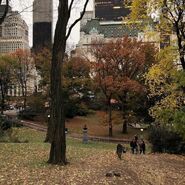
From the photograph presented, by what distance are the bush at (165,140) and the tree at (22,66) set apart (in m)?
42.9

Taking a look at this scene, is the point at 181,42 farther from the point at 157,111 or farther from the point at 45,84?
the point at 45,84

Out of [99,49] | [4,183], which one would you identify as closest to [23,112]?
[99,49]

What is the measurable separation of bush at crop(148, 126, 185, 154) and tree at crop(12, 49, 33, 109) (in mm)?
42913

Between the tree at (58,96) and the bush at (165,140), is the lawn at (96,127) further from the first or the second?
the tree at (58,96)

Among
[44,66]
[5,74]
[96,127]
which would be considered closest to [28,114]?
[44,66]

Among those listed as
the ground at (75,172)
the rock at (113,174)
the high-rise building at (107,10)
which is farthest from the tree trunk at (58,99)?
the high-rise building at (107,10)

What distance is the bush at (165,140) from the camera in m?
27.5

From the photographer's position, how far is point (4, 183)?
12109 millimetres

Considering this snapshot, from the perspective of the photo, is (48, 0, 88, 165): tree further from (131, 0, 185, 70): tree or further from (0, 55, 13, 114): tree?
(0, 55, 13, 114): tree

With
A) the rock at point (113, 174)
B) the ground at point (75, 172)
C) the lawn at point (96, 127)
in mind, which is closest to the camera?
the ground at point (75, 172)

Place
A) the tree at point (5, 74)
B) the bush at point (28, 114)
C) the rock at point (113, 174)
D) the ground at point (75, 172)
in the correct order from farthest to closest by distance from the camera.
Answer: the tree at point (5, 74), the bush at point (28, 114), the rock at point (113, 174), the ground at point (75, 172)

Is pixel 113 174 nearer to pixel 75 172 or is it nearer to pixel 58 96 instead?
pixel 75 172

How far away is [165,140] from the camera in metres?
27.9

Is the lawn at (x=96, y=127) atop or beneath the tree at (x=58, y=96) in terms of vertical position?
beneath
